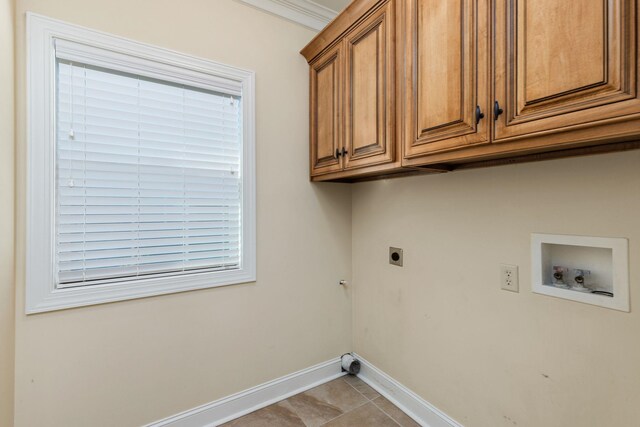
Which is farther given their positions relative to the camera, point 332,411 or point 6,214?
point 332,411

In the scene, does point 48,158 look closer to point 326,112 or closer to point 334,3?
point 326,112

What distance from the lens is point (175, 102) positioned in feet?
5.47

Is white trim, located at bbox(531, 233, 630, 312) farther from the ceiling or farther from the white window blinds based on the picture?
the ceiling

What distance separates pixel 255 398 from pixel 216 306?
26.1 inches

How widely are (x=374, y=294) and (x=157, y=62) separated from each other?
1935mm

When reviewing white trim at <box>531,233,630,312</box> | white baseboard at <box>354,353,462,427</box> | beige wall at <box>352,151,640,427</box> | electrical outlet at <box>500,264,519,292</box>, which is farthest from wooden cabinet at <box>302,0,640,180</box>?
white baseboard at <box>354,353,462,427</box>

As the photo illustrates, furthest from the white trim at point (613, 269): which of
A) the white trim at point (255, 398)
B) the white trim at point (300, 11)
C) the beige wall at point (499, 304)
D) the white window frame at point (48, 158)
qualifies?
the white trim at point (300, 11)

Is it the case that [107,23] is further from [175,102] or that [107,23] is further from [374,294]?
[374,294]

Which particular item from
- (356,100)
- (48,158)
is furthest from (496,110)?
(48,158)

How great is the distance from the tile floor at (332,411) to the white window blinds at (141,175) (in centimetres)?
94

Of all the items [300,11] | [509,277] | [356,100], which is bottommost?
[509,277]

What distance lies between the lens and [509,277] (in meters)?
1.34

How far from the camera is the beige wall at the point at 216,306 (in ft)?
4.48

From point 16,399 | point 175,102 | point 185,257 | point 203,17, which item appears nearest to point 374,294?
point 185,257
